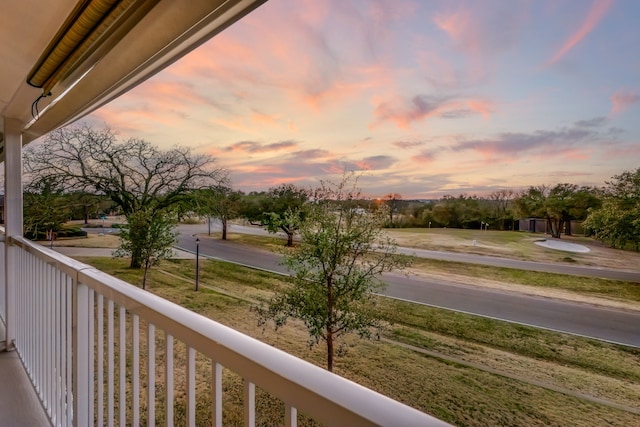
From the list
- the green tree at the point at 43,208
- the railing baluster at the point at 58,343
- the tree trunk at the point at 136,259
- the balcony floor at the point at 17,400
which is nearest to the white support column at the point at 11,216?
the green tree at the point at 43,208

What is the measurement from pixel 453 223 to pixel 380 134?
0.39m

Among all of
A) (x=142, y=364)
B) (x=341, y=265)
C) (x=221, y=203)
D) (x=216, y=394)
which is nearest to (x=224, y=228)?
(x=221, y=203)

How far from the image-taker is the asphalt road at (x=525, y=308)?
2.89 feet

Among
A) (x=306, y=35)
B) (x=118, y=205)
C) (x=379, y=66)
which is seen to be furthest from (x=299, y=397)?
(x=118, y=205)

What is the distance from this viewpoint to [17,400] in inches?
85.0

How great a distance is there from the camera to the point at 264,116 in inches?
64.5

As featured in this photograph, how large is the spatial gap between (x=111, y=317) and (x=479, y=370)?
1168mm

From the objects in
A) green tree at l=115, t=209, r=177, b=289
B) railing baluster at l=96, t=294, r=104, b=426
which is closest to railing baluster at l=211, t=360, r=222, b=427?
railing baluster at l=96, t=294, r=104, b=426

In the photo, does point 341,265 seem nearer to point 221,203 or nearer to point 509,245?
point 509,245

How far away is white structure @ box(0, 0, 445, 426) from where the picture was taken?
0.54 m

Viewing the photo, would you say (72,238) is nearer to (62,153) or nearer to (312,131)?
(62,153)

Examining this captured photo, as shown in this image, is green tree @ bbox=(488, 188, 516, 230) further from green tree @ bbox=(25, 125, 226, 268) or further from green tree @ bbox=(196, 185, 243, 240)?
green tree @ bbox=(25, 125, 226, 268)

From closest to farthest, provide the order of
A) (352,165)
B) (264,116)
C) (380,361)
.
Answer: (380,361), (352,165), (264,116)

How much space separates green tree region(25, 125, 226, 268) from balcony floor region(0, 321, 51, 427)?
1029mm
